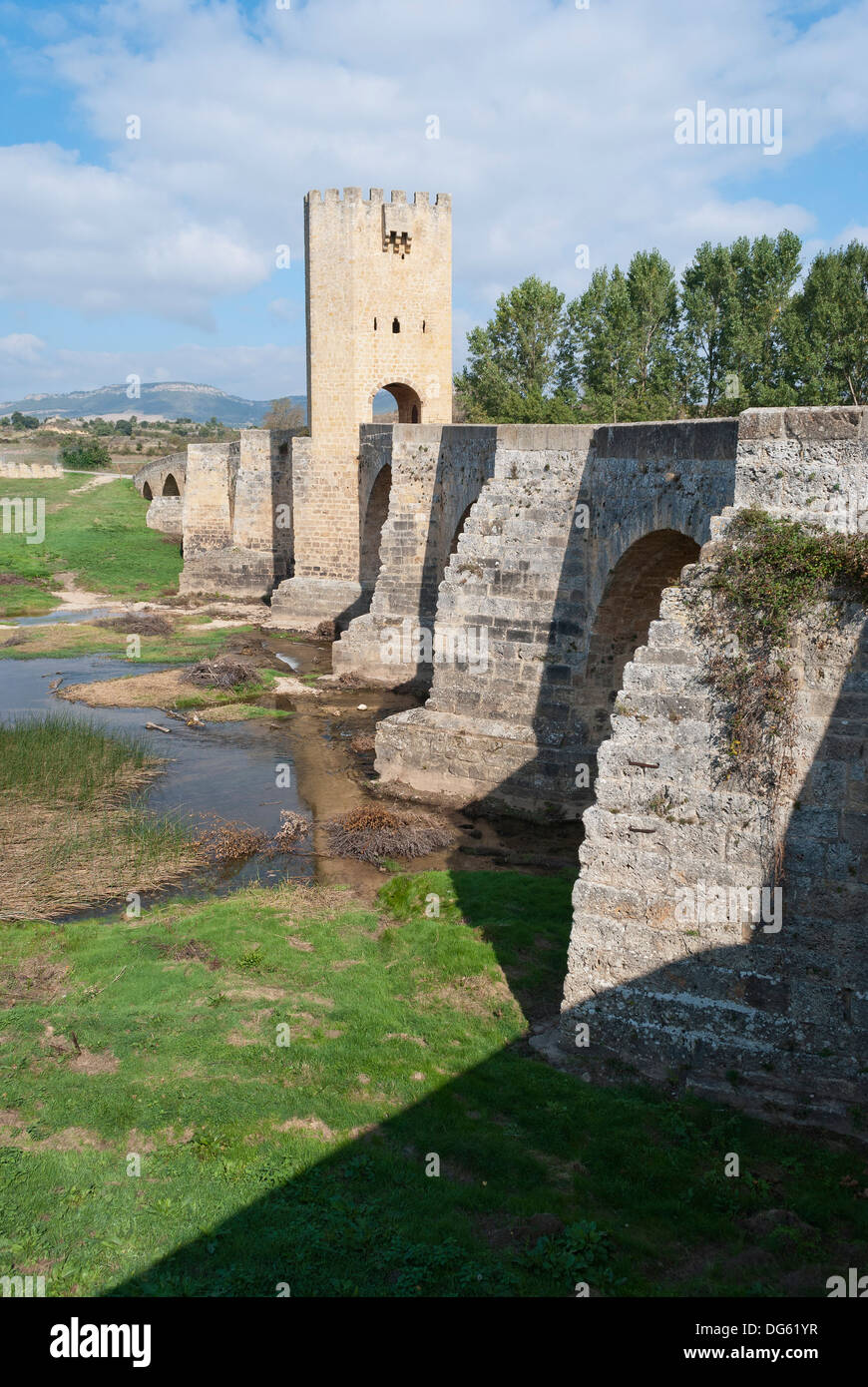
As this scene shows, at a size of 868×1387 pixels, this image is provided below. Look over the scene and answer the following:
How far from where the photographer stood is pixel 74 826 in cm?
1156

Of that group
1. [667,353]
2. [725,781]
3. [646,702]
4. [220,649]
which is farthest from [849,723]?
[667,353]

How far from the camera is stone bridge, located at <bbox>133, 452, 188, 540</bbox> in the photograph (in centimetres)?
3703

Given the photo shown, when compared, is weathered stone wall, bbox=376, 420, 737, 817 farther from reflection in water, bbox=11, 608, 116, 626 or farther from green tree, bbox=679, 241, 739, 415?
green tree, bbox=679, 241, 739, 415

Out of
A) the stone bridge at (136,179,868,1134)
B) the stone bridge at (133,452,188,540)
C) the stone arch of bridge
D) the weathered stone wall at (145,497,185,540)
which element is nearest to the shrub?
the stone bridge at (133,452,188,540)

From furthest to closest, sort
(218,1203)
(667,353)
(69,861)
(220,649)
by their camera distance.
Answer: (667,353) < (220,649) < (69,861) < (218,1203)

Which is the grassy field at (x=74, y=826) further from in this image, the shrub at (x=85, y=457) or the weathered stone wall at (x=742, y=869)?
the shrub at (x=85, y=457)

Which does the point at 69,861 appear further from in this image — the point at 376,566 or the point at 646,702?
the point at 376,566

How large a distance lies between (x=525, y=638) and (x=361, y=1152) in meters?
8.19

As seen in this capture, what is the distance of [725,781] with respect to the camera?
20.9ft

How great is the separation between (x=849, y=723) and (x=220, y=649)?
18.6 m

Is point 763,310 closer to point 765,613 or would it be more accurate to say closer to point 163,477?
point 163,477

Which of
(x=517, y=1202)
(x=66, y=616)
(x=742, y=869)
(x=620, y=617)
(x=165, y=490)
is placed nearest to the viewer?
(x=517, y=1202)

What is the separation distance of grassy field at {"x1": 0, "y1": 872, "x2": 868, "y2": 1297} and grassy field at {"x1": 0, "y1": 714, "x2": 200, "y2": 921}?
70.1 inches

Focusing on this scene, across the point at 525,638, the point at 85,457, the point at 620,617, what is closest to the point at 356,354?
the point at 525,638
